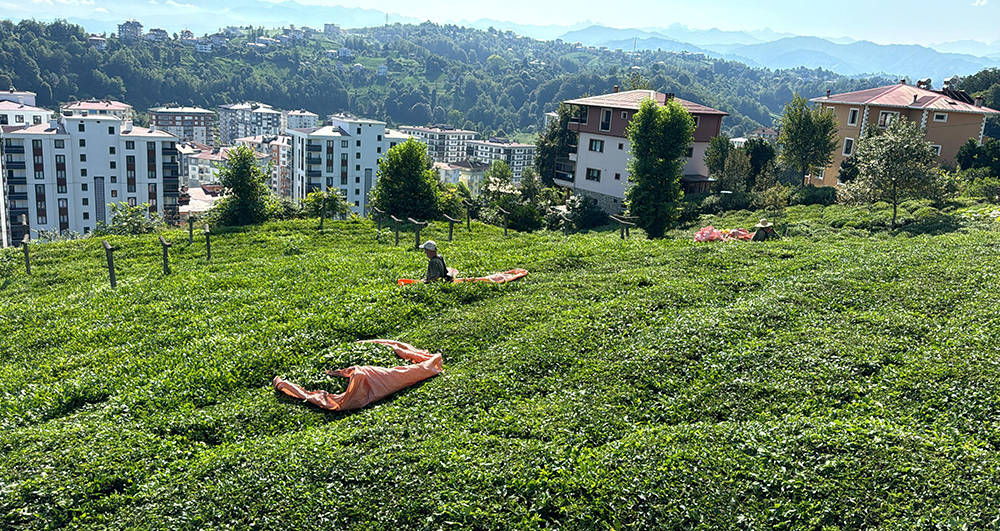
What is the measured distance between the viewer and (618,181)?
54250 millimetres

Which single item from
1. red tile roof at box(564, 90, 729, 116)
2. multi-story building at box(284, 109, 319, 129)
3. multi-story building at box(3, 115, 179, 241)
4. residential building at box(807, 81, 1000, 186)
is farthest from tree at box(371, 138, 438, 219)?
multi-story building at box(284, 109, 319, 129)

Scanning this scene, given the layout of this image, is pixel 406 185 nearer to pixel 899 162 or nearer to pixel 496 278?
pixel 496 278

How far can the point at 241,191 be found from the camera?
33.2 meters

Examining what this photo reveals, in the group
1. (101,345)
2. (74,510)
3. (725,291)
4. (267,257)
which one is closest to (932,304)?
(725,291)

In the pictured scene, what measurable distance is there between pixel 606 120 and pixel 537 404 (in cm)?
4784

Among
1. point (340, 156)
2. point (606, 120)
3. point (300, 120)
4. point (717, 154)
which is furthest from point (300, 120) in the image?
point (717, 154)

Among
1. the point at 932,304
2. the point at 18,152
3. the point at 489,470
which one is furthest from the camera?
the point at 18,152

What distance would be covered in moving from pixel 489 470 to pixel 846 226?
89.8 feet

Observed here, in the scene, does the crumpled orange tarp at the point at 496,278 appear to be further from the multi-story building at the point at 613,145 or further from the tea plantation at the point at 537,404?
the multi-story building at the point at 613,145

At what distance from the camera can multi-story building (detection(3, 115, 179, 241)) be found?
83.9m

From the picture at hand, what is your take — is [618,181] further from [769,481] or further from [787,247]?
[769,481]

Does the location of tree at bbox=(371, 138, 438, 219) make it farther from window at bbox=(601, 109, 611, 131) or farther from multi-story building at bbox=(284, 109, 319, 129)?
multi-story building at bbox=(284, 109, 319, 129)

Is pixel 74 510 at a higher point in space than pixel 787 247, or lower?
lower

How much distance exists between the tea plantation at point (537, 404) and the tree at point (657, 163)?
14076 mm
